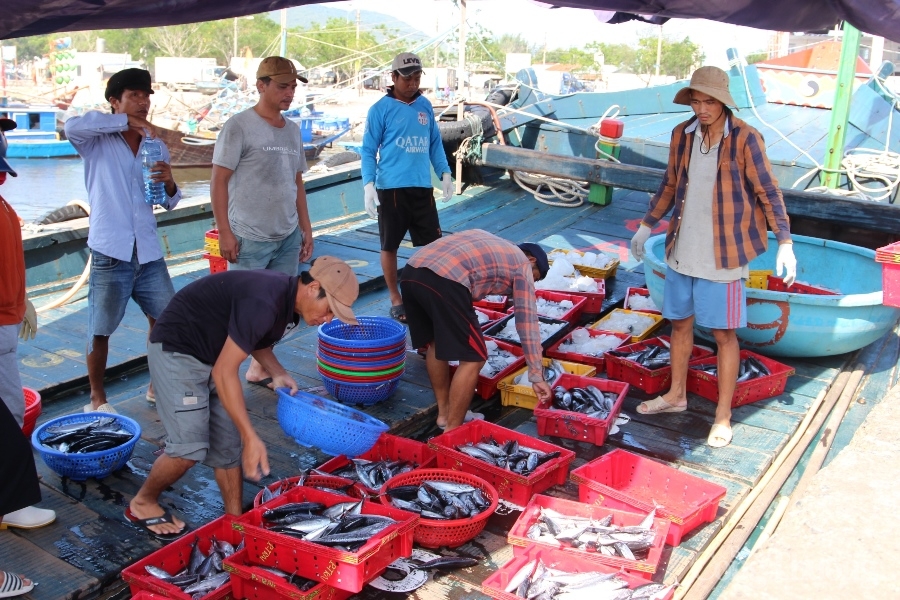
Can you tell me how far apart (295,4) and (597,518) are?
3.91m

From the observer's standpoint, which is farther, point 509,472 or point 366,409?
point 366,409

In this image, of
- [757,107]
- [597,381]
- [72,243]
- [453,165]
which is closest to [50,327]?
[72,243]

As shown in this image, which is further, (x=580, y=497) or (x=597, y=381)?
(x=597, y=381)

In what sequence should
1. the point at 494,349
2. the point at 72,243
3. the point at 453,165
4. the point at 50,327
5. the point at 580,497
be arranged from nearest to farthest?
the point at 580,497, the point at 494,349, the point at 50,327, the point at 72,243, the point at 453,165

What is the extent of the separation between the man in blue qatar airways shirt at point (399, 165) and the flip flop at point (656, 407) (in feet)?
7.31

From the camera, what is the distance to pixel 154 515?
3.73 metres

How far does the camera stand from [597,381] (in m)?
5.21

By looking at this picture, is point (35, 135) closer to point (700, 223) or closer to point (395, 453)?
point (395, 453)

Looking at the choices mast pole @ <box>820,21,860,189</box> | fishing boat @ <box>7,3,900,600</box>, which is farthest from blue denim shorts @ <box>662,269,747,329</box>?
mast pole @ <box>820,21,860,189</box>

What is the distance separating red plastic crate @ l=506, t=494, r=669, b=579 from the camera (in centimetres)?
333

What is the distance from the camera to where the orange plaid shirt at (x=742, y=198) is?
15.2 ft

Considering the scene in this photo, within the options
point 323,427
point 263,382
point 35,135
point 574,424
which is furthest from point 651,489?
point 35,135

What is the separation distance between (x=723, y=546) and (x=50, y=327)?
17.2 feet

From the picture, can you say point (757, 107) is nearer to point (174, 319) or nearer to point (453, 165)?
point (453, 165)
